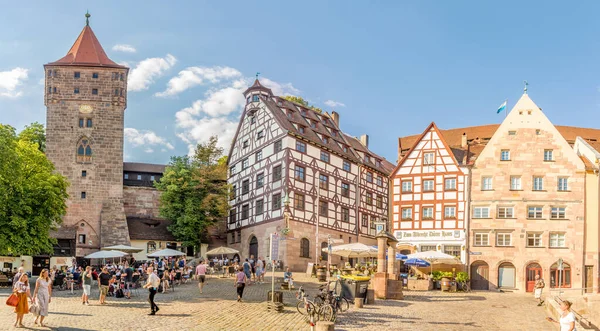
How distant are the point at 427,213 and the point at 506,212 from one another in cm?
536

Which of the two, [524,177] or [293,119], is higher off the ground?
[293,119]

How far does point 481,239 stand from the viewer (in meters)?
47.9

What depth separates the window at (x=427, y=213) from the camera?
50022 mm

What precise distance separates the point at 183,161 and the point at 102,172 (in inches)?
300

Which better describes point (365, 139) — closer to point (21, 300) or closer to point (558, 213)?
point (558, 213)

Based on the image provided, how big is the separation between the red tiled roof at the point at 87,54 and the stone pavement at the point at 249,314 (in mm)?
31142

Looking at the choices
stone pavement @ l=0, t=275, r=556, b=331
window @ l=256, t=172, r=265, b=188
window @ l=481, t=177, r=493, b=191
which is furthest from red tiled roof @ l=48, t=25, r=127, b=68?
window @ l=481, t=177, r=493, b=191

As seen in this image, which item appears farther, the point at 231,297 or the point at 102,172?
the point at 102,172

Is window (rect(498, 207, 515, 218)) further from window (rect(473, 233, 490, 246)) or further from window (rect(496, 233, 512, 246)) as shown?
window (rect(473, 233, 490, 246))

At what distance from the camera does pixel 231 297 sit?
1163 inches

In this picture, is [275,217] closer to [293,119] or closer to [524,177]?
[293,119]

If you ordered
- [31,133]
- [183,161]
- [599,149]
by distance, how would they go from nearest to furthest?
[599,149]
[183,161]
[31,133]

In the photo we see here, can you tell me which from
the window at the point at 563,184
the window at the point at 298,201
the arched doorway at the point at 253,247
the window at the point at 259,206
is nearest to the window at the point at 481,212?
the window at the point at 563,184

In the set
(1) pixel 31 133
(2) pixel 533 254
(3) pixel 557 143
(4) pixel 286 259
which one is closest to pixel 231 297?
(4) pixel 286 259
